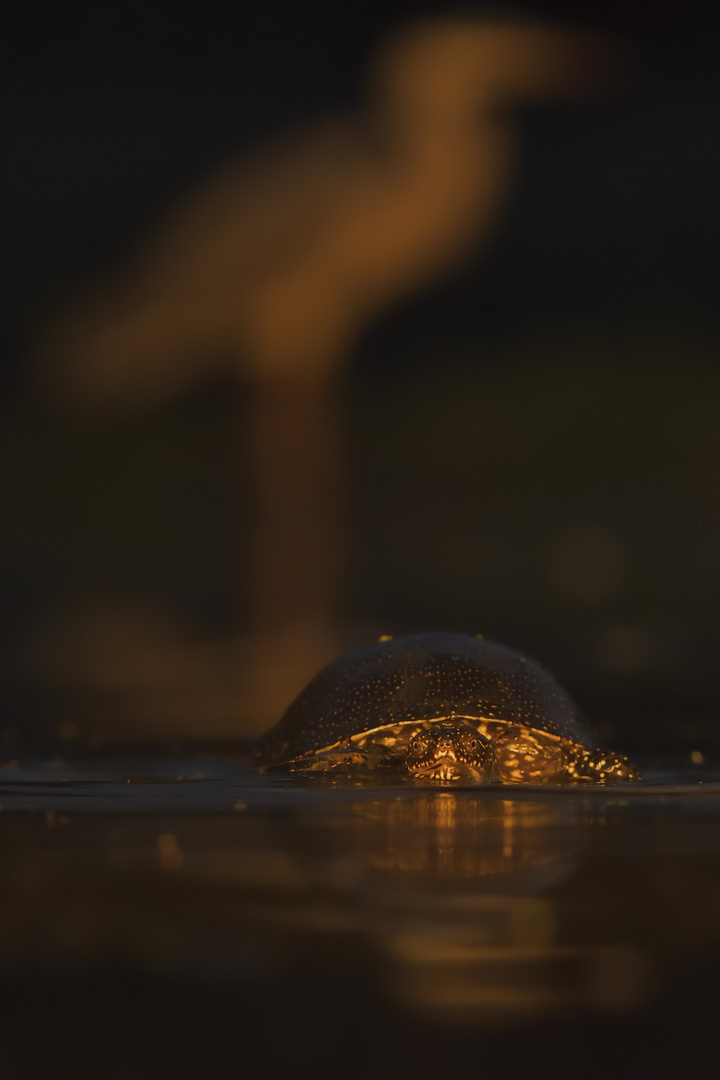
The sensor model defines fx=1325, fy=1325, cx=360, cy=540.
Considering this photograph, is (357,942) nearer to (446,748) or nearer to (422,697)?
(446,748)

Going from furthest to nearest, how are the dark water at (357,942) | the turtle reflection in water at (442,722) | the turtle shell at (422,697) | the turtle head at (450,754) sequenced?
the turtle shell at (422,697), the turtle reflection in water at (442,722), the turtle head at (450,754), the dark water at (357,942)

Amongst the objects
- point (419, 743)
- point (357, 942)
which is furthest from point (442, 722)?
point (357, 942)

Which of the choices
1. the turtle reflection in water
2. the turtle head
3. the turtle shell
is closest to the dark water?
the turtle head

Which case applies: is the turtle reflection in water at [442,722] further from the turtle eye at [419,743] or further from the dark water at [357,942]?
the dark water at [357,942]

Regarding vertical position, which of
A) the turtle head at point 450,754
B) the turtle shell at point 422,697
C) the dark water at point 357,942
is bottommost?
the dark water at point 357,942

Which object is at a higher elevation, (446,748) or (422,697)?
(422,697)

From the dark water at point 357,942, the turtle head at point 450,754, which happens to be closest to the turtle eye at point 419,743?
the turtle head at point 450,754

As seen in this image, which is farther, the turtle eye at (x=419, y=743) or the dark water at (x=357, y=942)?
the turtle eye at (x=419, y=743)

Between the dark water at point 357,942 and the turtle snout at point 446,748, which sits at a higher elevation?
the turtle snout at point 446,748
